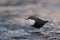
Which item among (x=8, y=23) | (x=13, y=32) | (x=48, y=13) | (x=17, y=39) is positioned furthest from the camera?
(x=48, y=13)

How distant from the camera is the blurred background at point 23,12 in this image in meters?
10.4

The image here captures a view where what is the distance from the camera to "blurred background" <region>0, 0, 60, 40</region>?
10415mm

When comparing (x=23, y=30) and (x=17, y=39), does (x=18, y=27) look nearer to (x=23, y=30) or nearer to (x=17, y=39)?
(x=23, y=30)

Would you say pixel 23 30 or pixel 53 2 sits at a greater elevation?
pixel 53 2

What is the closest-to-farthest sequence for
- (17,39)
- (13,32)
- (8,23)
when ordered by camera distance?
(17,39), (13,32), (8,23)

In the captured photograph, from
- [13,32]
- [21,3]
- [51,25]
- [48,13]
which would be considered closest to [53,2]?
[21,3]

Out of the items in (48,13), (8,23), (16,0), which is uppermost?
(16,0)

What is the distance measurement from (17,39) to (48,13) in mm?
5008

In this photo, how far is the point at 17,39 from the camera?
859cm

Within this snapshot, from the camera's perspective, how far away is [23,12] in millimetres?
13852

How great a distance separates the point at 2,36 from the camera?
29.0 feet

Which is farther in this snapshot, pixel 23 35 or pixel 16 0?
pixel 16 0

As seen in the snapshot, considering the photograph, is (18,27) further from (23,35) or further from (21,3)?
(21,3)

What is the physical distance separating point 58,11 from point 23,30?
4333 mm
